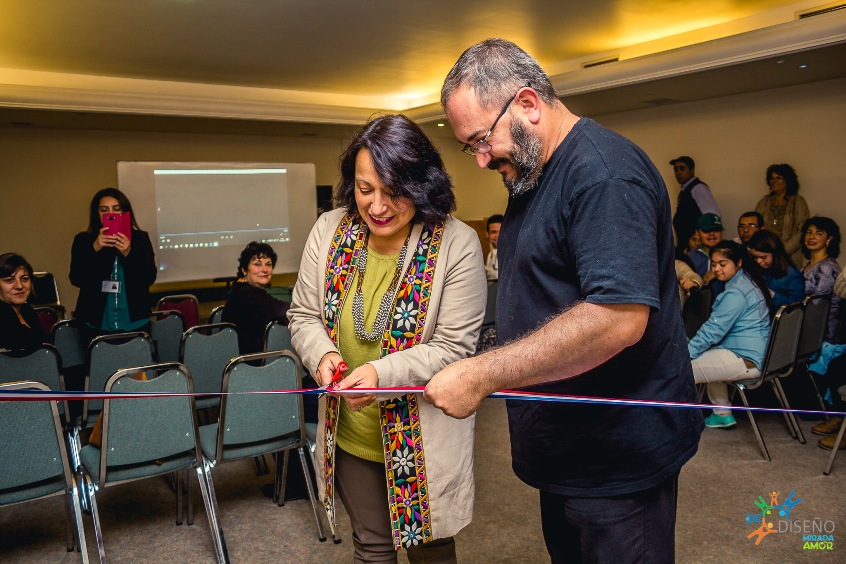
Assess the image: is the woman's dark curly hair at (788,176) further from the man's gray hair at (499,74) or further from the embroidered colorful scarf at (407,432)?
the man's gray hair at (499,74)

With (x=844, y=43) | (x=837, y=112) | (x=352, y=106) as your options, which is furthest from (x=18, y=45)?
(x=837, y=112)

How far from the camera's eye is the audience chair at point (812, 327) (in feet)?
14.1

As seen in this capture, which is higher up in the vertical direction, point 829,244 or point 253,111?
point 253,111

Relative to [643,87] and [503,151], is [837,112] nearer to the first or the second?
[643,87]

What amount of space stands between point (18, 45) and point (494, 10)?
175 inches

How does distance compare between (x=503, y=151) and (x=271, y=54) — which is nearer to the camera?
(x=503, y=151)

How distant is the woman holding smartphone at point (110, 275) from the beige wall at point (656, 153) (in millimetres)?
4427

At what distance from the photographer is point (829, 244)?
505cm

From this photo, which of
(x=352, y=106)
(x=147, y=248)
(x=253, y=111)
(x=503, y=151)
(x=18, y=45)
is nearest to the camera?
(x=503, y=151)

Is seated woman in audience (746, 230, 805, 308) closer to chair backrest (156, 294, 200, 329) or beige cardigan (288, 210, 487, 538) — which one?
beige cardigan (288, 210, 487, 538)

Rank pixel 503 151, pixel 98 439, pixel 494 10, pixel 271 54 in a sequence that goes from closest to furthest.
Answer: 1. pixel 503 151
2. pixel 98 439
3. pixel 494 10
4. pixel 271 54

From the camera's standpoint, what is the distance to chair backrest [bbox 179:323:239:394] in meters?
3.88

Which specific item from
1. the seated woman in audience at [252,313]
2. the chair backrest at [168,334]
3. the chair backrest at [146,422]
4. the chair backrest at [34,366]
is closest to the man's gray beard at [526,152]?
the chair backrest at [146,422]

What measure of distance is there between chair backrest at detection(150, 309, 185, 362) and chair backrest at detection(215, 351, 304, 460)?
181 centimetres
